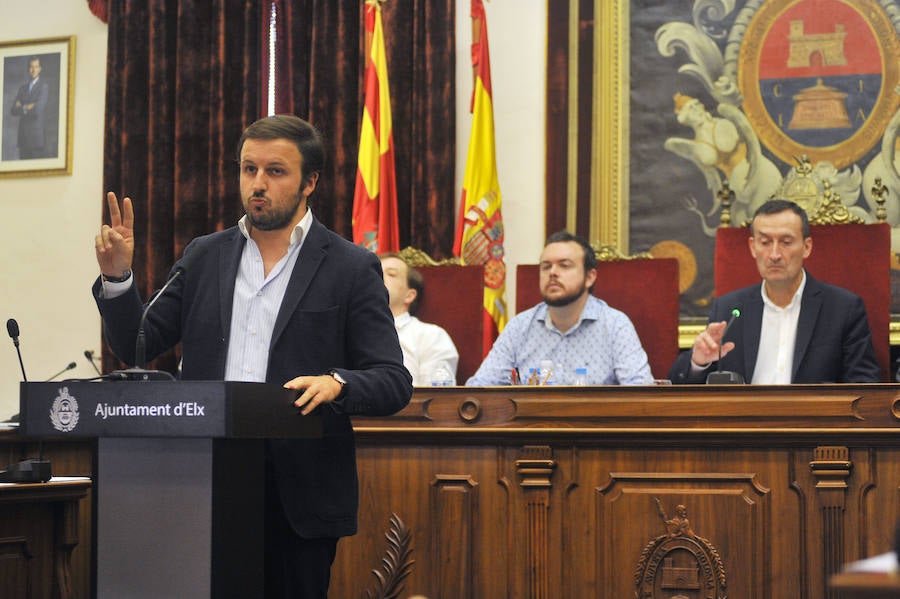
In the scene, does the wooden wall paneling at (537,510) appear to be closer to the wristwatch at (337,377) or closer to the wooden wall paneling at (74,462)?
the wooden wall paneling at (74,462)

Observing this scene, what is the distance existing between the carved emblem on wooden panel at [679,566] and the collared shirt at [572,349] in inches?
42.8

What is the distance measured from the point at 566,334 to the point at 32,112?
13.5ft

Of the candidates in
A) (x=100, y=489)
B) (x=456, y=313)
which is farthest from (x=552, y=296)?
(x=100, y=489)

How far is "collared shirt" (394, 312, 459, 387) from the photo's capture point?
517cm

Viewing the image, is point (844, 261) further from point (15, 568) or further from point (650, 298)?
point (15, 568)

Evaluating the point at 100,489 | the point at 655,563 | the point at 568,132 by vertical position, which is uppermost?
the point at 568,132

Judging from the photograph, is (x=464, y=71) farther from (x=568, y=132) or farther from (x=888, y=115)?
(x=888, y=115)

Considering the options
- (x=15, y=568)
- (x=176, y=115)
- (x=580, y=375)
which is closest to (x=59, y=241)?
(x=176, y=115)

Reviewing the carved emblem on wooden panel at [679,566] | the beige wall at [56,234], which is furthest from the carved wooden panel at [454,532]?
the beige wall at [56,234]

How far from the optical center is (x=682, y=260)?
20.5 feet

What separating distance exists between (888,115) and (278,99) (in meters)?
3.30

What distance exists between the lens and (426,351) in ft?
17.1

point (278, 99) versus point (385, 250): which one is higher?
point (278, 99)

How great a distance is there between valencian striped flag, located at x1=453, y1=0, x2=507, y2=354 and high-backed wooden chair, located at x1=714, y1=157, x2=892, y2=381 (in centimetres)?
130
